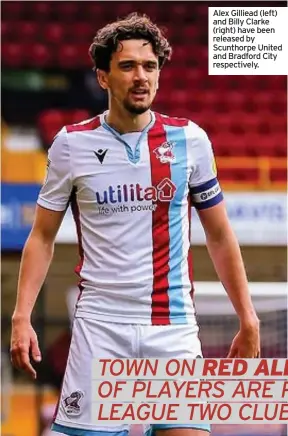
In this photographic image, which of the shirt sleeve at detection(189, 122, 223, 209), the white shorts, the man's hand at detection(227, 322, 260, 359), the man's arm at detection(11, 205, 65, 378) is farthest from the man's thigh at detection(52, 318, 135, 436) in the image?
the shirt sleeve at detection(189, 122, 223, 209)

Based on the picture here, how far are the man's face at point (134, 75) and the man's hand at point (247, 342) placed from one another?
2.27ft

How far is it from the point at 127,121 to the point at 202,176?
271mm

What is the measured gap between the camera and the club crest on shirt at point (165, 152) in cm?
319

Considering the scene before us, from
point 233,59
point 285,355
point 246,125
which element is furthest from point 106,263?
point 246,125

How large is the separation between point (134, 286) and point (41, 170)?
589 cm

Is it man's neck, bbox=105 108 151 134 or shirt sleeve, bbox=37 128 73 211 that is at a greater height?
man's neck, bbox=105 108 151 134

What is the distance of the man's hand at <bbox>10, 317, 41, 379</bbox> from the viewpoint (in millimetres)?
3086

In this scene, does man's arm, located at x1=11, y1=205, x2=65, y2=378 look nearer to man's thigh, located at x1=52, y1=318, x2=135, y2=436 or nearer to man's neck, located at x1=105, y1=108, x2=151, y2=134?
man's thigh, located at x1=52, y1=318, x2=135, y2=436

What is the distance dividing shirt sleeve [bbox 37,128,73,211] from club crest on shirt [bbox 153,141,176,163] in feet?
0.85

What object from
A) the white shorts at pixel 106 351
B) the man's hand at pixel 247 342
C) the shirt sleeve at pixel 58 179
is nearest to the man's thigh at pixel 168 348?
the white shorts at pixel 106 351

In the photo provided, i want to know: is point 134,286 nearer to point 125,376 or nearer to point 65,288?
point 125,376

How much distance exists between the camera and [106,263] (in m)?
3.13

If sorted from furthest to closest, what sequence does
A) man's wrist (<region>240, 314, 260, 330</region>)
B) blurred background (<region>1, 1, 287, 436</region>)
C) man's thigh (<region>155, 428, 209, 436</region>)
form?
blurred background (<region>1, 1, 287, 436</region>)
man's wrist (<region>240, 314, 260, 330</region>)
man's thigh (<region>155, 428, 209, 436</region>)

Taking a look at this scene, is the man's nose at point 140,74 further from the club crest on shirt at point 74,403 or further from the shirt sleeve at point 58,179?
the club crest on shirt at point 74,403
